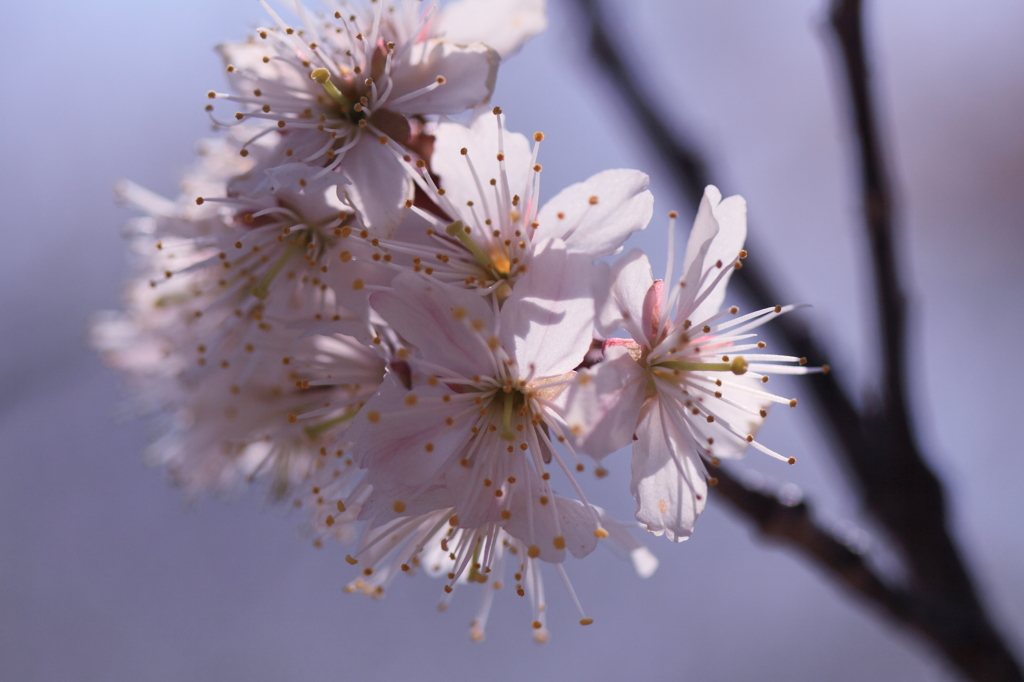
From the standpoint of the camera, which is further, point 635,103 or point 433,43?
point 635,103

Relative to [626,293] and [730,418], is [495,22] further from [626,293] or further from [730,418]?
[730,418]

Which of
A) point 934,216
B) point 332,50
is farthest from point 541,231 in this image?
point 934,216

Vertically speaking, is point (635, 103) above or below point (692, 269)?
above

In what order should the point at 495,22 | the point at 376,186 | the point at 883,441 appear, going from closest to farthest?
the point at 376,186, the point at 495,22, the point at 883,441

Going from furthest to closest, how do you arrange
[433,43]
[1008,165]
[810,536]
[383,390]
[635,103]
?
1. [1008,165]
2. [635,103]
3. [810,536]
4. [433,43]
5. [383,390]

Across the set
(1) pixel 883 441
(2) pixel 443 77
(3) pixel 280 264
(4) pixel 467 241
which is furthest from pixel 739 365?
(1) pixel 883 441

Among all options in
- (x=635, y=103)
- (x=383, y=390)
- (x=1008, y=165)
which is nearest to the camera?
(x=383, y=390)

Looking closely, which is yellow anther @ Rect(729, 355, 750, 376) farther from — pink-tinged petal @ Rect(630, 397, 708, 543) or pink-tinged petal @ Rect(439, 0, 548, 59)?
pink-tinged petal @ Rect(439, 0, 548, 59)

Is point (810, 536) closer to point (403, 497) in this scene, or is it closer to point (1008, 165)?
point (403, 497)
